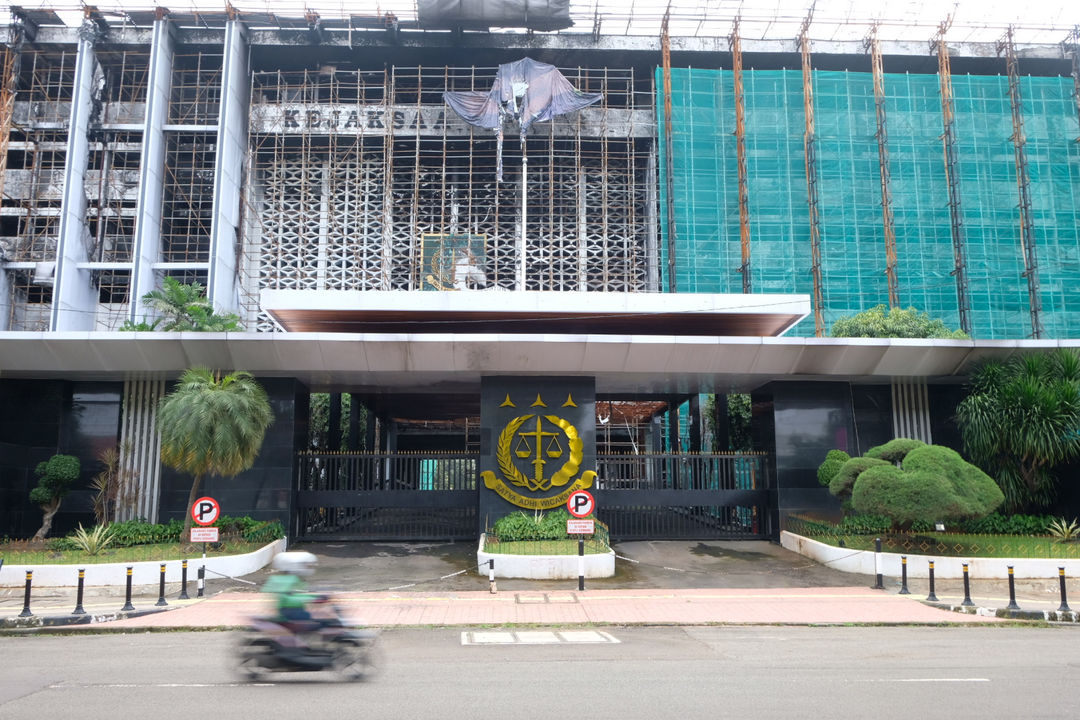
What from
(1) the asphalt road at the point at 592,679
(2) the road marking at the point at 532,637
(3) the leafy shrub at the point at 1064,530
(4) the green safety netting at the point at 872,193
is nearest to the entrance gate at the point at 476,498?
(3) the leafy shrub at the point at 1064,530

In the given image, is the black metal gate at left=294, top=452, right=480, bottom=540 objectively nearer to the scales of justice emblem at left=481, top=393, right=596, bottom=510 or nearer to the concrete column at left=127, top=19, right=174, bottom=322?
the scales of justice emblem at left=481, top=393, right=596, bottom=510

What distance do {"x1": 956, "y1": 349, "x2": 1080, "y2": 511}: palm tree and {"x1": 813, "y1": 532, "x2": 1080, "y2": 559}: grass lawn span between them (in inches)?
61.4

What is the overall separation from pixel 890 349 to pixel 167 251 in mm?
36835

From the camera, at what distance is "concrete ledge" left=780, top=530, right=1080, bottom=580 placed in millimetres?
16984

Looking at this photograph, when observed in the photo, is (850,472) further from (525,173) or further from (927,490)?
(525,173)

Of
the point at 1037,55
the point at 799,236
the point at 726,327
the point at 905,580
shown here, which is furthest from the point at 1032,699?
the point at 1037,55

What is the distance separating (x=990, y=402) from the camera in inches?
802

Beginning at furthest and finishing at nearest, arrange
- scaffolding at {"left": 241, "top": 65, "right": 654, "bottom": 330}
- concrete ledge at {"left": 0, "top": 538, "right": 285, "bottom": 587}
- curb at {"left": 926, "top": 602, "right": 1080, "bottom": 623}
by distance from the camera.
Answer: scaffolding at {"left": 241, "top": 65, "right": 654, "bottom": 330}
concrete ledge at {"left": 0, "top": 538, "right": 285, "bottom": 587}
curb at {"left": 926, "top": 602, "right": 1080, "bottom": 623}

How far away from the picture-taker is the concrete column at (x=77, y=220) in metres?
39.3

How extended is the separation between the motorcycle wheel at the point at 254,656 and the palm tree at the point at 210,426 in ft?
33.2

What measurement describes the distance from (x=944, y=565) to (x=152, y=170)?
3959 cm

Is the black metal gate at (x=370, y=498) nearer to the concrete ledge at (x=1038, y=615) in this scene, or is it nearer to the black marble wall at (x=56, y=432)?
the black marble wall at (x=56, y=432)

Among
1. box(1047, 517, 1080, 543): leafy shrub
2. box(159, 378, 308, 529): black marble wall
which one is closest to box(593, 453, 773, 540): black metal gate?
box(1047, 517, 1080, 543): leafy shrub

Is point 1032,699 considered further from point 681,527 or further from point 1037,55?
point 1037,55
